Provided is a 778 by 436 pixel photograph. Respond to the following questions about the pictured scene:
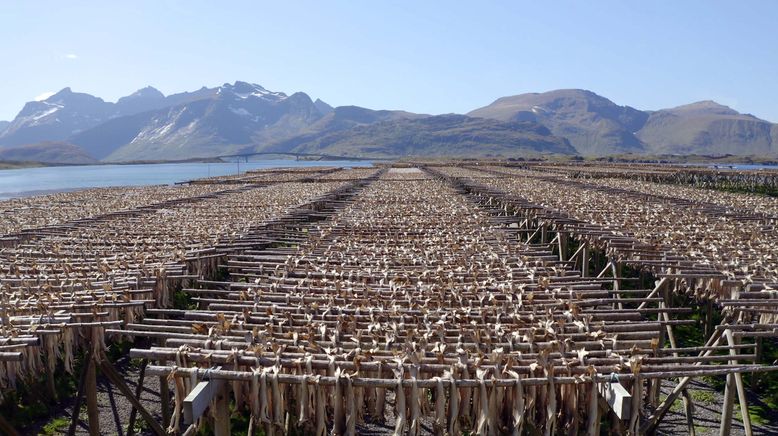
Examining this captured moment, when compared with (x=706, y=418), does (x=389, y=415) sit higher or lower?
higher

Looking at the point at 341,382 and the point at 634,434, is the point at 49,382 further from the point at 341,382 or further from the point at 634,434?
the point at 634,434

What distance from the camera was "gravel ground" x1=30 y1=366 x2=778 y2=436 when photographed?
9.56 meters

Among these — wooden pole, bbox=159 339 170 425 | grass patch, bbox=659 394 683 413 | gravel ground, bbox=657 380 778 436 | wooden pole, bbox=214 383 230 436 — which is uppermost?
wooden pole, bbox=214 383 230 436

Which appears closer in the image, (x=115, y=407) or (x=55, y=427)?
(x=55, y=427)

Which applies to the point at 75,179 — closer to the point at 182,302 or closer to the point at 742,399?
the point at 182,302

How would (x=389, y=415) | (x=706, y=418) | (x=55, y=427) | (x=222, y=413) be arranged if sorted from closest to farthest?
(x=222, y=413) → (x=55, y=427) → (x=389, y=415) → (x=706, y=418)

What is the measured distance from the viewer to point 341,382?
5434mm

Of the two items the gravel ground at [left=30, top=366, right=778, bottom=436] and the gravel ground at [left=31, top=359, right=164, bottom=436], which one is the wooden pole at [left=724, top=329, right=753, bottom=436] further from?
the gravel ground at [left=31, top=359, right=164, bottom=436]

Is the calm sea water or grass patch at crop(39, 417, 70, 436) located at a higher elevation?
the calm sea water

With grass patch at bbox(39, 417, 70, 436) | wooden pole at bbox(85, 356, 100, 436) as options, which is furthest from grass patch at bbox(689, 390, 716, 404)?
grass patch at bbox(39, 417, 70, 436)

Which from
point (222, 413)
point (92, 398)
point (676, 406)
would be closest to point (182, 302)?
point (92, 398)

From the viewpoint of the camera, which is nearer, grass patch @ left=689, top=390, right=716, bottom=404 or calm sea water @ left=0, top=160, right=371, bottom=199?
grass patch @ left=689, top=390, right=716, bottom=404

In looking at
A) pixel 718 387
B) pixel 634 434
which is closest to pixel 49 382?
pixel 634 434

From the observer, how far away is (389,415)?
9.87 metres
